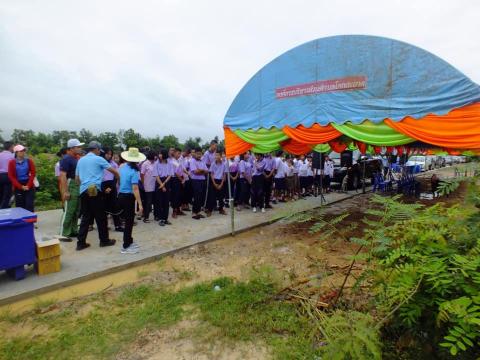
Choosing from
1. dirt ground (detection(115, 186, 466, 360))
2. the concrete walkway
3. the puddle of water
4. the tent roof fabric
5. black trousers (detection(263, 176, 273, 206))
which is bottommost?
dirt ground (detection(115, 186, 466, 360))

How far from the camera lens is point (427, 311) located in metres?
1.88

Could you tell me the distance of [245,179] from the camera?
355 inches

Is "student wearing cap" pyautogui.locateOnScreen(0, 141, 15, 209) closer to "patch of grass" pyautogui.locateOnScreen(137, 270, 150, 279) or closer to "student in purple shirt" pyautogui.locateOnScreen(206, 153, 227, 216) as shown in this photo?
"patch of grass" pyautogui.locateOnScreen(137, 270, 150, 279)

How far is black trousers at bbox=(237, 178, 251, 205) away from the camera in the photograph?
912 centimetres

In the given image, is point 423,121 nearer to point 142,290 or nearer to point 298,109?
point 298,109

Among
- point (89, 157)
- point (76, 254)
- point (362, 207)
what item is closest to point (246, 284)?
point (76, 254)

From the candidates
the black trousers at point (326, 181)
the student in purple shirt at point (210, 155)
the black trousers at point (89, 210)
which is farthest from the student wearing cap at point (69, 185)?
the black trousers at point (326, 181)

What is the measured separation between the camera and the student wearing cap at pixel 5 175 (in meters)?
6.46

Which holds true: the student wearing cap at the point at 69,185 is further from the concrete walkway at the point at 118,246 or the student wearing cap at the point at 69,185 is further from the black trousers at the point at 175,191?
the black trousers at the point at 175,191

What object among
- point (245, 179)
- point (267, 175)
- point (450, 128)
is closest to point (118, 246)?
point (245, 179)

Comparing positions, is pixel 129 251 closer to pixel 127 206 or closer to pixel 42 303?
pixel 127 206

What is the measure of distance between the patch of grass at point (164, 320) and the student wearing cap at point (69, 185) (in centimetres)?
258

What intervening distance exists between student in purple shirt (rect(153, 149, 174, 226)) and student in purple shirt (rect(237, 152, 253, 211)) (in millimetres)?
2446

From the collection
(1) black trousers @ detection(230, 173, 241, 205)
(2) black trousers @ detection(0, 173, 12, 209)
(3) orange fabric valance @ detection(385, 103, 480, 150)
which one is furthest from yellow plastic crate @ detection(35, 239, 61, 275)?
(3) orange fabric valance @ detection(385, 103, 480, 150)
